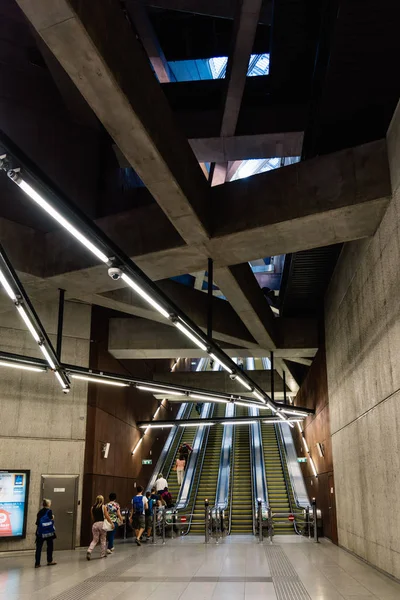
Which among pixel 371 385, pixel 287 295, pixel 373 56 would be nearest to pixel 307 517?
pixel 287 295

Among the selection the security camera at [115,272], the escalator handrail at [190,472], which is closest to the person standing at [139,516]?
the escalator handrail at [190,472]

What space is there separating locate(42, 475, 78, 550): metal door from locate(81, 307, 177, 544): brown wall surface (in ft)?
1.16

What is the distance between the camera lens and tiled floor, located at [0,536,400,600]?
6781 millimetres

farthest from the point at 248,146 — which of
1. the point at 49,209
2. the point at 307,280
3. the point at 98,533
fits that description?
the point at 98,533

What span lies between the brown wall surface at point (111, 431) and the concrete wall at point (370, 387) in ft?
19.5

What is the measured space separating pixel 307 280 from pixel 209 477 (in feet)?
33.1

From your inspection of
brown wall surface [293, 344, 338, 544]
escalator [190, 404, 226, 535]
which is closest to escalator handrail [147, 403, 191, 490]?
escalator [190, 404, 226, 535]

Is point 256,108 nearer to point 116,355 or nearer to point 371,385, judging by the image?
point 371,385

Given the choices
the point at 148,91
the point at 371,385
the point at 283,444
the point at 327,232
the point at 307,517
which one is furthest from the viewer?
the point at 283,444

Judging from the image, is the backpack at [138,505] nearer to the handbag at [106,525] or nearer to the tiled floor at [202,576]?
the tiled floor at [202,576]

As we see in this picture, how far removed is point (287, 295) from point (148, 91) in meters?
8.60

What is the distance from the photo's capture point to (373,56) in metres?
6.25

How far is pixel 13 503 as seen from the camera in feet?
37.3

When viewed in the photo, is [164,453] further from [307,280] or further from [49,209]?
[49,209]
